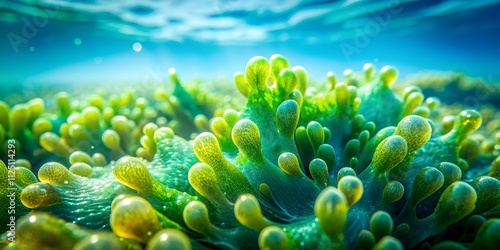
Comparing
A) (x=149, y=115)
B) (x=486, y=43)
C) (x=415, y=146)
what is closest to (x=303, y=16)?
(x=149, y=115)

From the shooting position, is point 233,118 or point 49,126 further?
point 49,126

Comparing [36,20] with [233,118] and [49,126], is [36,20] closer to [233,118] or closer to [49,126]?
[49,126]

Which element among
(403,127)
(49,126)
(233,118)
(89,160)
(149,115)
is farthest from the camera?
(149,115)

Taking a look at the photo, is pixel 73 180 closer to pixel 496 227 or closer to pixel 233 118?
pixel 233 118

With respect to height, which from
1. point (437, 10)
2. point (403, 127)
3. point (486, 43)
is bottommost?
point (403, 127)

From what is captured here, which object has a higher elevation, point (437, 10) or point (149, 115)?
point (437, 10)

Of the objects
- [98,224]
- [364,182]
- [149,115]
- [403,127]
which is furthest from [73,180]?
[149,115]

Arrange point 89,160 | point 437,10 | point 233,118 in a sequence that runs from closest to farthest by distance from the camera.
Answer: point 233,118 < point 89,160 < point 437,10
